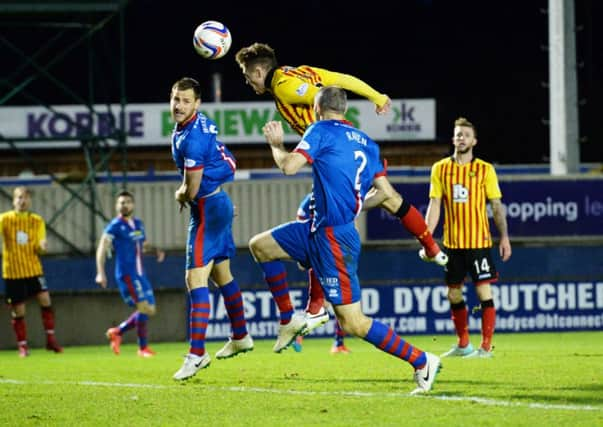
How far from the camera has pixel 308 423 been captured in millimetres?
7328

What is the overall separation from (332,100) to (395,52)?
152 ft

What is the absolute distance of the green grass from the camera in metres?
7.51

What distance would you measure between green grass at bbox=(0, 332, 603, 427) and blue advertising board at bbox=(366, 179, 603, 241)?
9.78 meters

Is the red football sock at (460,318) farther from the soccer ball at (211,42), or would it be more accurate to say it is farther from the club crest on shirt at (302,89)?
the soccer ball at (211,42)

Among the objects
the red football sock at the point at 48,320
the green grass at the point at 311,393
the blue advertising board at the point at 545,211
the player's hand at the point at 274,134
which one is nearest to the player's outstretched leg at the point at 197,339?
the green grass at the point at 311,393

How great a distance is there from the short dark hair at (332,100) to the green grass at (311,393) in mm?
1925

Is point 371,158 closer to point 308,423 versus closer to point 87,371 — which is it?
point 308,423

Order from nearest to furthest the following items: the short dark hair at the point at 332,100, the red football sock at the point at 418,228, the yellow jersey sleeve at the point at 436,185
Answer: the short dark hair at the point at 332,100 < the red football sock at the point at 418,228 < the yellow jersey sleeve at the point at 436,185

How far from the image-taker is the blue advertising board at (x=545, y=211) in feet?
74.8

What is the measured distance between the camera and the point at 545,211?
23.1m

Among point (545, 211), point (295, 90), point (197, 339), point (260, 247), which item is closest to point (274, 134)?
point (295, 90)

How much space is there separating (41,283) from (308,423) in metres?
9.91

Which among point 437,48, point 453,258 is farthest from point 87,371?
point 437,48

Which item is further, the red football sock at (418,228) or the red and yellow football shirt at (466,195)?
the red and yellow football shirt at (466,195)
